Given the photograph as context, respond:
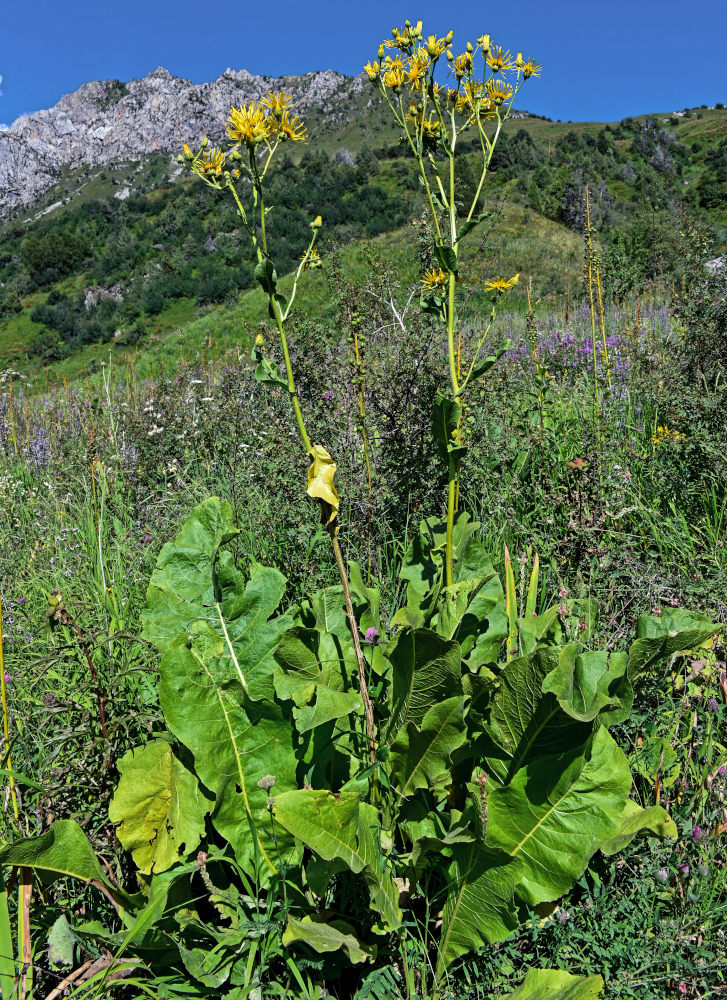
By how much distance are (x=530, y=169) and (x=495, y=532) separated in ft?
126

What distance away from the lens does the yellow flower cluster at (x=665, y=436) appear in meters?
3.00

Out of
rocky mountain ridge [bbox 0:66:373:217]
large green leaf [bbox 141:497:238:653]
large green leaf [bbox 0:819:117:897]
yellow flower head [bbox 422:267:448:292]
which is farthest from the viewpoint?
rocky mountain ridge [bbox 0:66:373:217]

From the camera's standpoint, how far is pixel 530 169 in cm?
3494

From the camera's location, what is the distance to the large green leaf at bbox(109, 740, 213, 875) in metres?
1.30

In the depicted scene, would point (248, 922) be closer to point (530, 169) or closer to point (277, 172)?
point (530, 169)

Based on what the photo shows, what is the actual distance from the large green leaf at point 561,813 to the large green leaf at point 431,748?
0.14 meters

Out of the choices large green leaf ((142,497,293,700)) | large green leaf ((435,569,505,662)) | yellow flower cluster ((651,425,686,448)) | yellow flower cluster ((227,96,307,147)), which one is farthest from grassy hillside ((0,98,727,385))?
large green leaf ((435,569,505,662))

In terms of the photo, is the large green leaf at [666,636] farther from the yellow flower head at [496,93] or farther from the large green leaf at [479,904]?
Answer: the yellow flower head at [496,93]

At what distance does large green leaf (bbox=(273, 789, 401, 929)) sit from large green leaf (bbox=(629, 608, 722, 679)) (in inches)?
26.5

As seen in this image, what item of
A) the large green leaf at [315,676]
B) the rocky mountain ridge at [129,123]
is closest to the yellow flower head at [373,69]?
the large green leaf at [315,676]

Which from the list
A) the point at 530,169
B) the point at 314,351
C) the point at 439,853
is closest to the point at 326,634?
the point at 439,853

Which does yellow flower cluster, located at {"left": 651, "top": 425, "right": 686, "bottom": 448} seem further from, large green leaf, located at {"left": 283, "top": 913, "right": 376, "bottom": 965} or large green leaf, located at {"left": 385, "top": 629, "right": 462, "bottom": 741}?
large green leaf, located at {"left": 283, "top": 913, "right": 376, "bottom": 965}

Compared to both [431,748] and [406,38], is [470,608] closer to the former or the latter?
[431,748]

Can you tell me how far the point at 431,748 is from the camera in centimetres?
129
